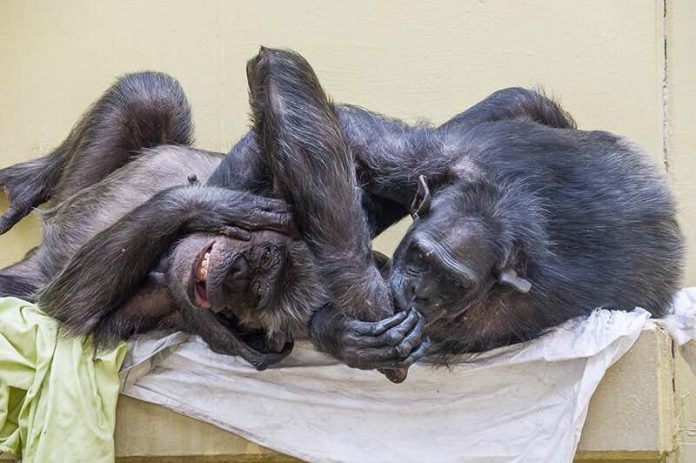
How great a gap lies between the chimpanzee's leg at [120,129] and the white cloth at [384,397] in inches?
35.2

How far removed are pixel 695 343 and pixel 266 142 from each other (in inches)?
58.5

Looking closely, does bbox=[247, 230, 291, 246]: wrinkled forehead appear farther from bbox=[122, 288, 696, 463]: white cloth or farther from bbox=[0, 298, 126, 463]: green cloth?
bbox=[0, 298, 126, 463]: green cloth

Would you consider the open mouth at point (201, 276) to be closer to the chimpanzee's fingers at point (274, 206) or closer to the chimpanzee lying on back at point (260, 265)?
the chimpanzee lying on back at point (260, 265)

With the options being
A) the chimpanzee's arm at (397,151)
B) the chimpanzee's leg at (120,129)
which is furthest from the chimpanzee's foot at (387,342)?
the chimpanzee's leg at (120,129)

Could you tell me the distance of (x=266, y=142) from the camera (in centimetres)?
279

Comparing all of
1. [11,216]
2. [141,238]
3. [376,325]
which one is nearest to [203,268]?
[141,238]

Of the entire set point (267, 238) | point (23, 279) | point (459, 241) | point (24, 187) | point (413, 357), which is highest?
point (459, 241)

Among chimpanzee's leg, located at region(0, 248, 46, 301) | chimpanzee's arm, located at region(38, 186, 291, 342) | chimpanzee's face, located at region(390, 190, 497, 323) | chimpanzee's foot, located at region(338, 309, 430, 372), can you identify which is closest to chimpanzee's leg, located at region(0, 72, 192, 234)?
chimpanzee's leg, located at region(0, 248, 46, 301)

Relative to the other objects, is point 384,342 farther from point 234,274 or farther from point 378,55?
point 378,55

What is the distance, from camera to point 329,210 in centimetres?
266

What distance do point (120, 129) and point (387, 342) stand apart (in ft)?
5.21

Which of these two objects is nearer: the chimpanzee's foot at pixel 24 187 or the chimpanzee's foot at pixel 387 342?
the chimpanzee's foot at pixel 387 342

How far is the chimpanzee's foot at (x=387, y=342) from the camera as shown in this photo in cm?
253

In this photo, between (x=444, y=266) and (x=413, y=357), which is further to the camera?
(x=444, y=266)
